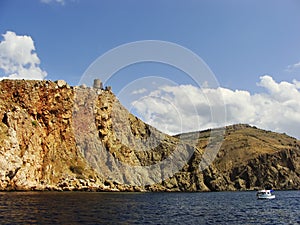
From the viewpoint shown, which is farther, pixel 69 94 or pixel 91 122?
pixel 91 122

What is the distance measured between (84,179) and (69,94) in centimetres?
4388

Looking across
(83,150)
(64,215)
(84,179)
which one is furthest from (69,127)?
(64,215)

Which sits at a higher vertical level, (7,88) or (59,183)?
(7,88)

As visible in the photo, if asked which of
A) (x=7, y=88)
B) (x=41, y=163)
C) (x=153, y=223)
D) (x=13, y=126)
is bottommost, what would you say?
(x=153, y=223)

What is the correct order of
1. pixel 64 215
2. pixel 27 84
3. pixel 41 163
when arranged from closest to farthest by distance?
pixel 64 215 → pixel 41 163 → pixel 27 84

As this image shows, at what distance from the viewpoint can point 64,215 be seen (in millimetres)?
55188

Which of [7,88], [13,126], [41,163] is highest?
[7,88]

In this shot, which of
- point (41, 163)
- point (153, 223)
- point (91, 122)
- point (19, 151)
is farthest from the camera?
point (91, 122)

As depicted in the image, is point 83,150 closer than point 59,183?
No

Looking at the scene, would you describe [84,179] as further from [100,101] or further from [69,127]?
[100,101]

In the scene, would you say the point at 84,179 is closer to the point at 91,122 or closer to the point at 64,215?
the point at 91,122

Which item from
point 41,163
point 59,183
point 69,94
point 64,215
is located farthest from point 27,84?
point 64,215

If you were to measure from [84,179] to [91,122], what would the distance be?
3789 centimetres

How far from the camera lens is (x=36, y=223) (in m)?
45.7
